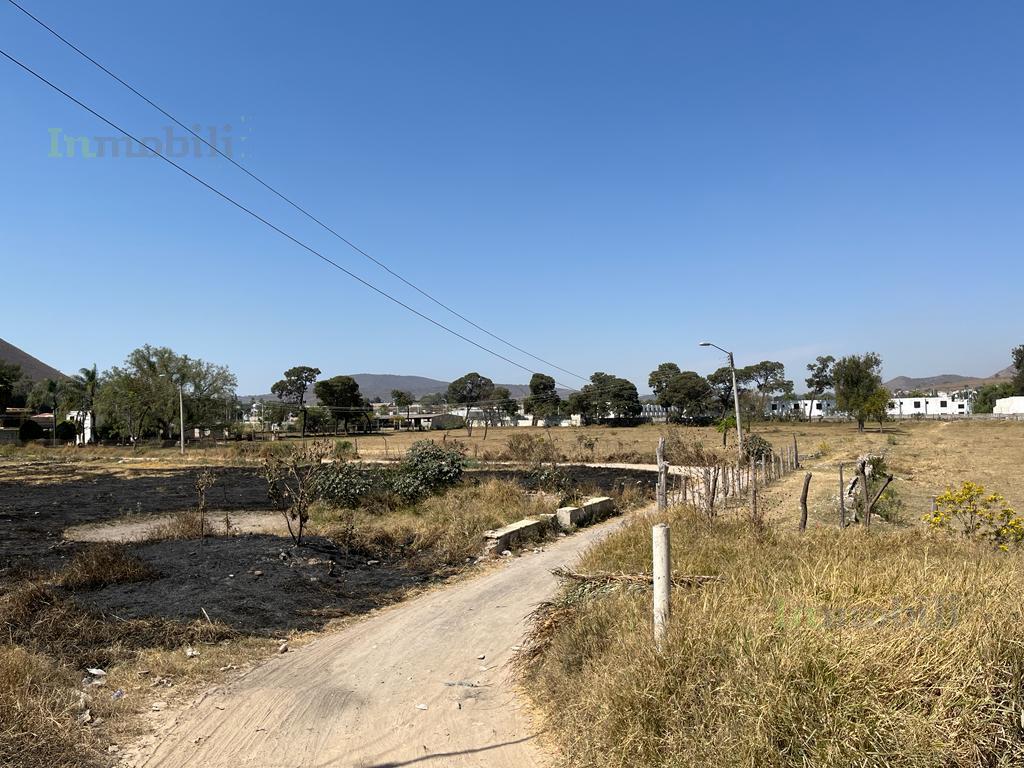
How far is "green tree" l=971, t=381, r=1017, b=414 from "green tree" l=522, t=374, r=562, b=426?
281ft

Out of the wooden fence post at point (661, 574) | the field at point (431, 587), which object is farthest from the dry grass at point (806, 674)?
the wooden fence post at point (661, 574)

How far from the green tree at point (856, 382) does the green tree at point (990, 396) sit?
6962cm

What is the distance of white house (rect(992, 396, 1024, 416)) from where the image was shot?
10572 cm

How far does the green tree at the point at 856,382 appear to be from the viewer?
79.1m

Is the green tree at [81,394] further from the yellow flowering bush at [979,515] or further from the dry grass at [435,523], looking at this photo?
the yellow flowering bush at [979,515]

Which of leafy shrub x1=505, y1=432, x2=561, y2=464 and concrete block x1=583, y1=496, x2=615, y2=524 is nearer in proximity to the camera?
concrete block x1=583, y1=496, x2=615, y2=524

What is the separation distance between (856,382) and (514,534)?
79833 mm

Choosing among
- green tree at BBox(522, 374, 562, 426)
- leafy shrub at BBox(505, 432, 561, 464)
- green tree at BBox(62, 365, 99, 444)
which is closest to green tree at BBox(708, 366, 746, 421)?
green tree at BBox(522, 374, 562, 426)

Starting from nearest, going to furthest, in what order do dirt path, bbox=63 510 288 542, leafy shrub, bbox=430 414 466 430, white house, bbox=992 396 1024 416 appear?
dirt path, bbox=63 510 288 542 → white house, bbox=992 396 1024 416 → leafy shrub, bbox=430 414 466 430

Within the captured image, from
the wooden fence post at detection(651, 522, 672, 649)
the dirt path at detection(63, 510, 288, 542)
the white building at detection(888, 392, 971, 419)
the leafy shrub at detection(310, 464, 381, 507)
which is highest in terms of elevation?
the white building at detection(888, 392, 971, 419)

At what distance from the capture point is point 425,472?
20234 millimetres

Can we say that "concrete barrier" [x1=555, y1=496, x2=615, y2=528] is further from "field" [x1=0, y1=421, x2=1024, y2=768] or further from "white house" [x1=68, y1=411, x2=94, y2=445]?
"white house" [x1=68, y1=411, x2=94, y2=445]

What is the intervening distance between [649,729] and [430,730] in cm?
223

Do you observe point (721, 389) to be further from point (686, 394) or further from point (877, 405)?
point (877, 405)
